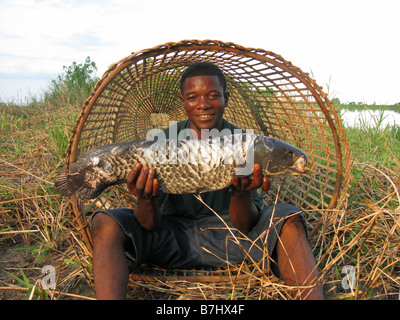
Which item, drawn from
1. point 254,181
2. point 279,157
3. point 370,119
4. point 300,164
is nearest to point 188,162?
Answer: point 254,181

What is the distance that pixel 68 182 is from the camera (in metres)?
1.76

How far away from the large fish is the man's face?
74 cm

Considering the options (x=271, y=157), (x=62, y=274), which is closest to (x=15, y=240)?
(x=62, y=274)

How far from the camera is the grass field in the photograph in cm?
180

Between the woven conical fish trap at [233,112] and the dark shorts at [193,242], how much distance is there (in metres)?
0.26

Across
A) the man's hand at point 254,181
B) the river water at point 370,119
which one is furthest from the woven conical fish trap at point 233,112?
the river water at point 370,119

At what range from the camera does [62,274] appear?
2125 mm

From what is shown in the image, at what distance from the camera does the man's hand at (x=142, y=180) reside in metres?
1.72

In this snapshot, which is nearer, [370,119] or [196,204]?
[196,204]

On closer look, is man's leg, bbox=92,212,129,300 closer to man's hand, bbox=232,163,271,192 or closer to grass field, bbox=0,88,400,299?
grass field, bbox=0,88,400,299

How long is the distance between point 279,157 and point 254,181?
0.65 ft

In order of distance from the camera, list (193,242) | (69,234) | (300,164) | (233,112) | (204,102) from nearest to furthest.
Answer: (300,164), (193,242), (204,102), (69,234), (233,112)

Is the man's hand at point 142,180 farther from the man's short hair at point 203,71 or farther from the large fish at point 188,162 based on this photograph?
the man's short hair at point 203,71

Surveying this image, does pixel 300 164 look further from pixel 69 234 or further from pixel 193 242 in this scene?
pixel 69 234
